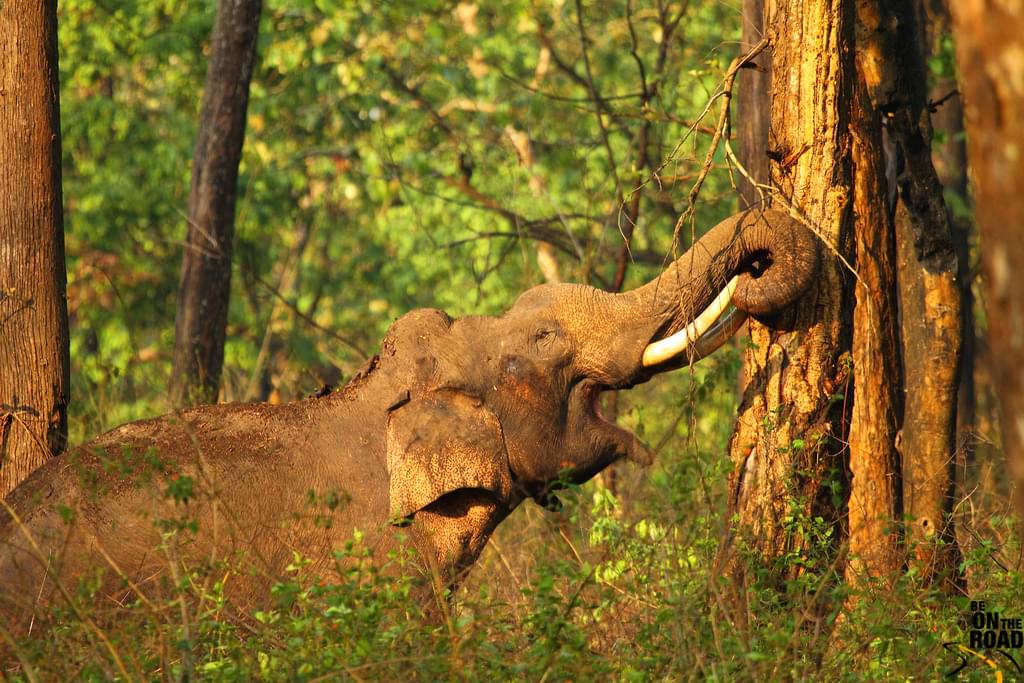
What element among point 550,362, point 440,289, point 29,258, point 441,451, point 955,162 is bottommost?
point 441,451

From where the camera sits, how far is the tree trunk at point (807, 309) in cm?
554

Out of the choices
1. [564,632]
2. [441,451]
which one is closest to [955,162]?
[441,451]

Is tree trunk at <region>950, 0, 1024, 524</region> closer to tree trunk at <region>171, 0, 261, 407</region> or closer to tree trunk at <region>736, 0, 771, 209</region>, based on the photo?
tree trunk at <region>736, 0, 771, 209</region>

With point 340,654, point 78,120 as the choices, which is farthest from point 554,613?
point 78,120

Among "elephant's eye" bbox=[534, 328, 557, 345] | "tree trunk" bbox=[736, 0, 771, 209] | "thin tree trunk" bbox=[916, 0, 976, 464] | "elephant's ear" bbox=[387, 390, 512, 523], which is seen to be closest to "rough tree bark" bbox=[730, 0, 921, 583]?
"elephant's eye" bbox=[534, 328, 557, 345]

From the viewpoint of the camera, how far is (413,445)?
5473 millimetres

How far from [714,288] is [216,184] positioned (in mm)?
6585

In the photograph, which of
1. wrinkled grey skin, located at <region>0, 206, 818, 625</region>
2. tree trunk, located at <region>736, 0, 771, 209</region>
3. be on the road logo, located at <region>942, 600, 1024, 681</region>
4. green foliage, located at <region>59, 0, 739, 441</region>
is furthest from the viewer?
green foliage, located at <region>59, 0, 739, 441</region>

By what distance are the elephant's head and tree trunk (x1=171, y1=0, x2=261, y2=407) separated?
5746mm

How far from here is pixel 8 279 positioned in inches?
254

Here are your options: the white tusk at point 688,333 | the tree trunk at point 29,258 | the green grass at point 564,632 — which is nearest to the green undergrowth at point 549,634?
the green grass at point 564,632

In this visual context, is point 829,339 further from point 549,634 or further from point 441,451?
point 549,634

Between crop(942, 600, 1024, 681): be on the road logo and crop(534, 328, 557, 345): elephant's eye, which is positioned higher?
crop(534, 328, 557, 345): elephant's eye

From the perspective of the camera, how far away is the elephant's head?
5461 mm
